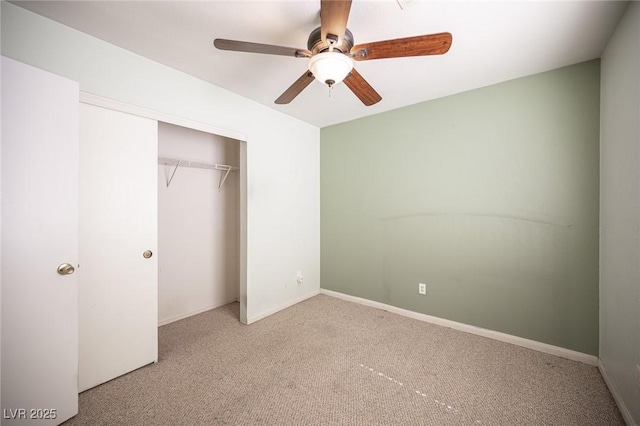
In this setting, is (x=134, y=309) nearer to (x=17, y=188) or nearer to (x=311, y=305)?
(x=17, y=188)

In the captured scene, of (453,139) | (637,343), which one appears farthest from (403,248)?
(637,343)

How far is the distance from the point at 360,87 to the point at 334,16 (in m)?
0.63

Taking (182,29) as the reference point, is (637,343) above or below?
below

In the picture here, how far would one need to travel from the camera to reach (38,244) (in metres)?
1.42

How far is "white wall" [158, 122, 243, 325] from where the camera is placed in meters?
2.84

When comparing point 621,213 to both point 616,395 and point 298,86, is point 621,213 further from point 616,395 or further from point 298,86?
point 298,86

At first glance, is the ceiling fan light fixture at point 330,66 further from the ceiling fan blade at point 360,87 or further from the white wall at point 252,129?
the white wall at point 252,129

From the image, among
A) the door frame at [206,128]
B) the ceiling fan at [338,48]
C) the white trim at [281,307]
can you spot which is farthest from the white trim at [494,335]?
the ceiling fan at [338,48]

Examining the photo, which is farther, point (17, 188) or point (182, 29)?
point (182, 29)

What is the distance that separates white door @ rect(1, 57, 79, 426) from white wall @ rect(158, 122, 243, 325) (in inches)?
50.6

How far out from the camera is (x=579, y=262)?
208 centimetres

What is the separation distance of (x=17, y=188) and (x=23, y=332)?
77cm

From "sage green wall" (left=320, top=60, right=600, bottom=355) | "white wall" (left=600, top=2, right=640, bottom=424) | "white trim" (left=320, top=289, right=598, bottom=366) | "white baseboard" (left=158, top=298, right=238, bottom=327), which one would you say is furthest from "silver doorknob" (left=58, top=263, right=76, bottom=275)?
"white wall" (left=600, top=2, right=640, bottom=424)

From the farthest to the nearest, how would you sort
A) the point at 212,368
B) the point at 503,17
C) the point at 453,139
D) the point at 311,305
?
the point at 311,305
the point at 453,139
the point at 212,368
the point at 503,17
